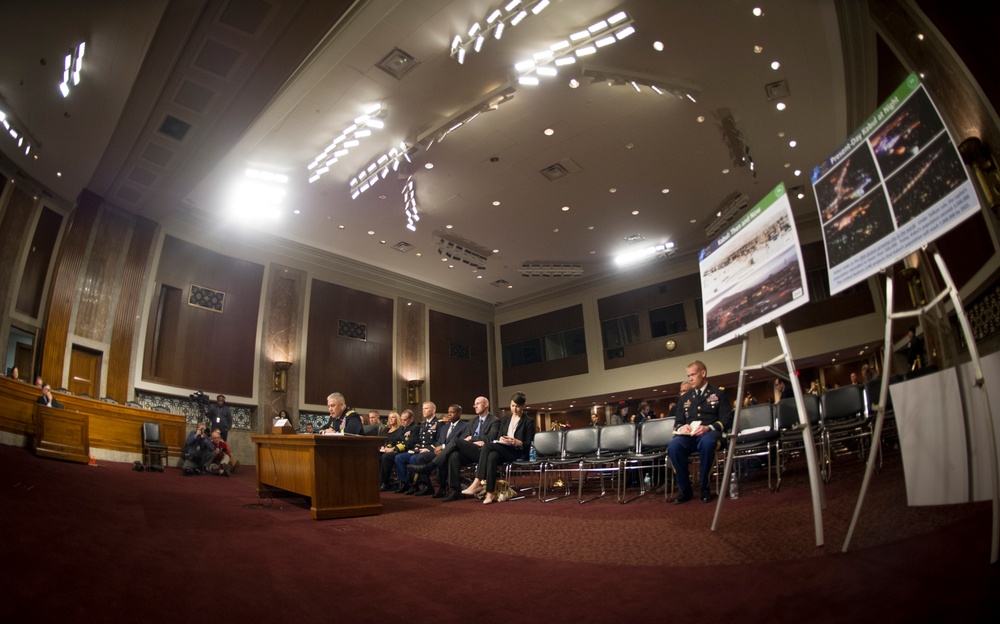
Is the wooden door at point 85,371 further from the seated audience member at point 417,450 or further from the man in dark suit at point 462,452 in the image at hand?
the man in dark suit at point 462,452

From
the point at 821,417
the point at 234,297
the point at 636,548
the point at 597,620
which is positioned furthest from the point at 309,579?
the point at 234,297

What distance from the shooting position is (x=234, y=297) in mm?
11312

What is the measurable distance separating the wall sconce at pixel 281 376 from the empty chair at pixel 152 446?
3287 millimetres

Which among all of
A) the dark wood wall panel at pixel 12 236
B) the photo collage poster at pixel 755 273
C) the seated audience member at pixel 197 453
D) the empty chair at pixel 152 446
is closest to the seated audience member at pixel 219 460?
the seated audience member at pixel 197 453

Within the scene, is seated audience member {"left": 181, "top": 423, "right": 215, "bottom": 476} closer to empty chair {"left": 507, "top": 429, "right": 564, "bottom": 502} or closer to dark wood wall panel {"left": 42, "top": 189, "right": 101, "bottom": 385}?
dark wood wall panel {"left": 42, "top": 189, "right": 101, "bottom": 385}

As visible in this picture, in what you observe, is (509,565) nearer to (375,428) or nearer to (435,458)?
(435,458)

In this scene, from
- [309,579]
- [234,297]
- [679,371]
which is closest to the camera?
[309,579]

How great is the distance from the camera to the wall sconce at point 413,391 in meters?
14.0

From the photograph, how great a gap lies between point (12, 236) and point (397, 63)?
6952mm

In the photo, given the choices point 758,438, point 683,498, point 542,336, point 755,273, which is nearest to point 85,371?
point 683,498

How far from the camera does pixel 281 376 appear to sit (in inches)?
455

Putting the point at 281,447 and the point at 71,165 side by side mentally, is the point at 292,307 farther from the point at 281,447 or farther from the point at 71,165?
the point at 281,447

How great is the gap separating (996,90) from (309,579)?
5.13 m

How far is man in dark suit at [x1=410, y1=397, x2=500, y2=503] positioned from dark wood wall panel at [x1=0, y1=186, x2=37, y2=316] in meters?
7.86
